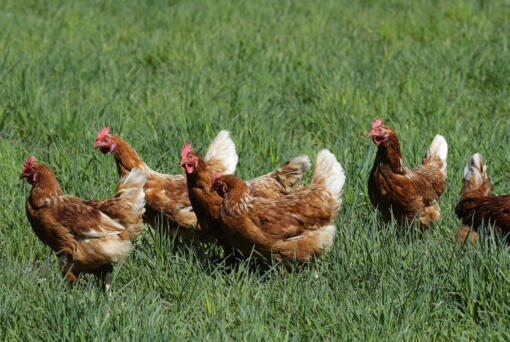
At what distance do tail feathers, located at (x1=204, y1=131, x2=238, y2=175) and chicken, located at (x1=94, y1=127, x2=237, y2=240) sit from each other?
37 centimetres

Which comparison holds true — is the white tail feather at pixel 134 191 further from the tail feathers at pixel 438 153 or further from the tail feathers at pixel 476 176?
the tail feathers at pixel 438 153

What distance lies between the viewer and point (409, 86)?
272 inches

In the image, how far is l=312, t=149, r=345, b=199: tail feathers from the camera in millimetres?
4309

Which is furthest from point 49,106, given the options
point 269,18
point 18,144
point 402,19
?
point 402,19

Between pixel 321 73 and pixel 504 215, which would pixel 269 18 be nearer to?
pixel 321 73

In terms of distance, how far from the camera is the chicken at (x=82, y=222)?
392 cm

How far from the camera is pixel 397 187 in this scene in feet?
15.0

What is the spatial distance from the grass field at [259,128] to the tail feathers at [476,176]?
0.36 meters

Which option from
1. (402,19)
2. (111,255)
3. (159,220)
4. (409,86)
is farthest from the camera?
(402,19)

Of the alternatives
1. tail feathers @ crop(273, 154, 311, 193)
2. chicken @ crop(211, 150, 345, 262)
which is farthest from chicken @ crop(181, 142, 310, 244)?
chicken @ crop(211, 150, 345, 262)

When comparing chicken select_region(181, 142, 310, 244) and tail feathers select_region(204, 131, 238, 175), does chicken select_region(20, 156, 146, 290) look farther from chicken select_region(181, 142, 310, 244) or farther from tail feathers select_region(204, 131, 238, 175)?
tail feathers select_region(204, 131, 238, 175)

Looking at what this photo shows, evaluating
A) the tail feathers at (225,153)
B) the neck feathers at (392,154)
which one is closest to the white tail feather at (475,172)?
the neck feathers at (392,154)

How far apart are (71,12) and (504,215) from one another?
7951 mm

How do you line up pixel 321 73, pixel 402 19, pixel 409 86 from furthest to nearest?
1. pixel 402 19
2. pixel 321 73
3. pixel 409 86
